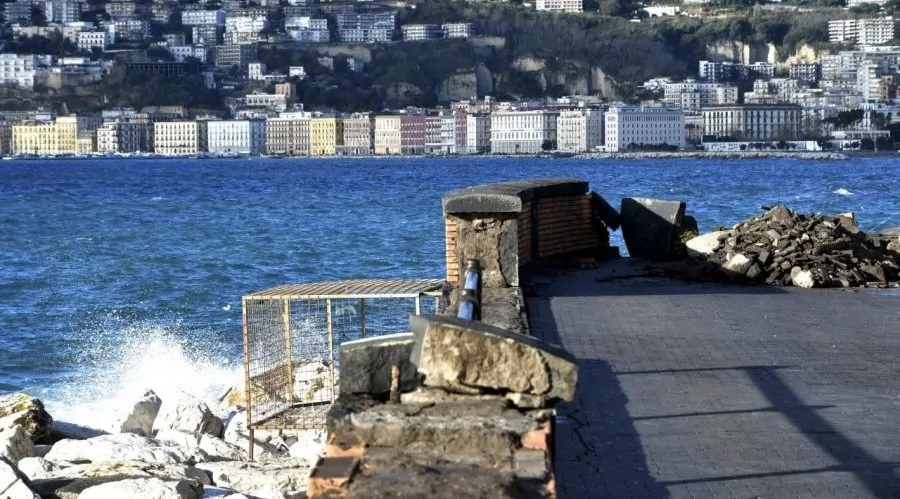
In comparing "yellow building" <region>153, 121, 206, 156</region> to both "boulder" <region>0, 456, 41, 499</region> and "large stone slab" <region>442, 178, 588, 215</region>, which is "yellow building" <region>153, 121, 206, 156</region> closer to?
"large stone slab" <region>442, 178, 588, 215</region>

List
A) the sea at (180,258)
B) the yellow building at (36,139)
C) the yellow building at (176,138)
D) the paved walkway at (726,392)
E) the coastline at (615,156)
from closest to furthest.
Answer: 1. the paved walkway at (726,392)
2. the sea at (180,258)
3. the coastline at (615,156)
4. the yellow building at (36,139)
5. the yellow building at (176,138)

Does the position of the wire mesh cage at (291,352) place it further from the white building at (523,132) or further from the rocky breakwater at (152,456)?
the white building at (523,132)

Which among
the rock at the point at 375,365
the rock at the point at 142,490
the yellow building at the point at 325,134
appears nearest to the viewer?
the rock at the point at 375,365

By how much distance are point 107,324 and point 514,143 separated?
156 m

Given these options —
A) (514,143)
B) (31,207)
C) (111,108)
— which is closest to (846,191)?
(31,207)

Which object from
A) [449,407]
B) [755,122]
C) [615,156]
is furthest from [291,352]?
[755,122]

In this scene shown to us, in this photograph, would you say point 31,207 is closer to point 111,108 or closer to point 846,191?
point 846,191

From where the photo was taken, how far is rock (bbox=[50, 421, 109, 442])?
10614mm

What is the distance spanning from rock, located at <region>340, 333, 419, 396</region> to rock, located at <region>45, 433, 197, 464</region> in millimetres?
4025

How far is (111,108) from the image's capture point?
653 feet

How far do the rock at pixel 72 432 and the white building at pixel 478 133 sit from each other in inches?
6634

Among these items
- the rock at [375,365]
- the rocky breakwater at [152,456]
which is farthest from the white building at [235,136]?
the rock at [375,365]

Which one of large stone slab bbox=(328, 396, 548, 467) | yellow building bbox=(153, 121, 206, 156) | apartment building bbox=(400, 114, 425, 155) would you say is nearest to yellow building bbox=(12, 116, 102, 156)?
yellow building bbox=(153, 121, 206, 156)

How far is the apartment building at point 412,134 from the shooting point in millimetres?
181250
